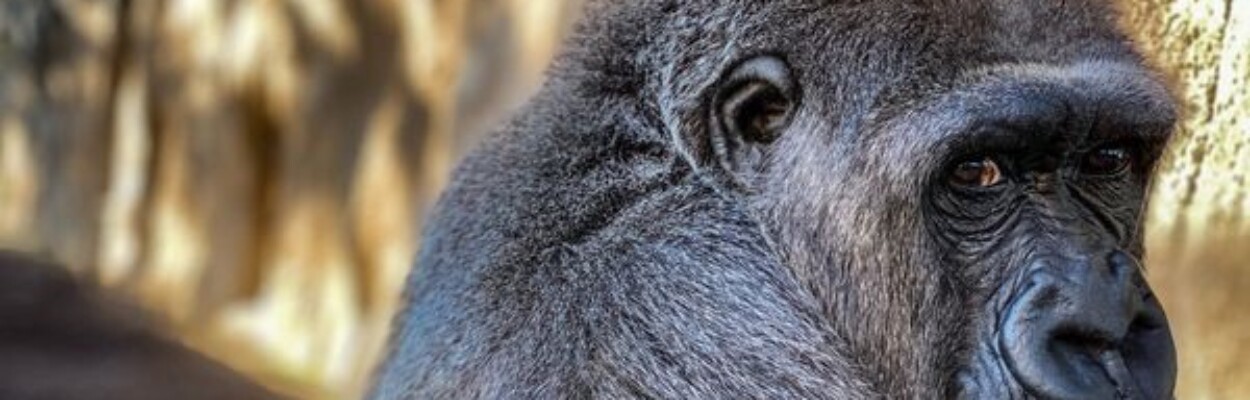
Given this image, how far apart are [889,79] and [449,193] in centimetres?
112

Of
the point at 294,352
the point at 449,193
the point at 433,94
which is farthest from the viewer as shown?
the point at 294,352

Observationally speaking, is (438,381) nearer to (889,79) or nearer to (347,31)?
(889,79)

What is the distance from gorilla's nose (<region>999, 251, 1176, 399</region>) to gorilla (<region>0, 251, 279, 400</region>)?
4.45 metres

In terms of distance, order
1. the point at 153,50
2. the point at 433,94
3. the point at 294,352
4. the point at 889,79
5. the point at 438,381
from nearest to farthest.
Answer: the point at 889,79 → the point at 438,381 → the point at 433,94 → the point at 294,352 → the point at 153,50

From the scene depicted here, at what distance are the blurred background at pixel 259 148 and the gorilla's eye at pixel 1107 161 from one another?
3.81 meters

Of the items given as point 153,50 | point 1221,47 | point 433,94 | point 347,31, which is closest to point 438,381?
point 1221,47

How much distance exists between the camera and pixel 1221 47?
159 inches

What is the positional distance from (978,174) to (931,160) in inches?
5.9

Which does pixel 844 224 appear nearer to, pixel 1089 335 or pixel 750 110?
pixel 750 110

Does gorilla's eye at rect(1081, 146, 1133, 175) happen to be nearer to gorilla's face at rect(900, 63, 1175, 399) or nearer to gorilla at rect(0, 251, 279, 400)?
gorilla's face at rect(900, 63, 1175, 399)

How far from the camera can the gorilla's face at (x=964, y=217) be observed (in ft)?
10.4

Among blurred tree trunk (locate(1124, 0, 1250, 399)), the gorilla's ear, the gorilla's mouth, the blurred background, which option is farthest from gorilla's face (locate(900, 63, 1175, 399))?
the blurred background

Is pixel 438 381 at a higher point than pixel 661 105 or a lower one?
lower

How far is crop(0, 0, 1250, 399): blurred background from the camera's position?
27.9 feet
